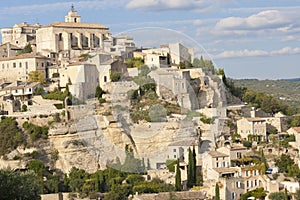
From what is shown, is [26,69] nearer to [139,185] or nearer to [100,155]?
[100,155]

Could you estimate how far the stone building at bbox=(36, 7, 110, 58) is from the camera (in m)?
36.2

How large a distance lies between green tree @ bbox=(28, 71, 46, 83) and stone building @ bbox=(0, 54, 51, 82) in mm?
501

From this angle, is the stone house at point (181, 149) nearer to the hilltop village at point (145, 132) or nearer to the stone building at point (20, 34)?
the hilltop village at point (145, 132)

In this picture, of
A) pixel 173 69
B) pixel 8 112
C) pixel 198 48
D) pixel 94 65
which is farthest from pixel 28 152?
pixel 198 48

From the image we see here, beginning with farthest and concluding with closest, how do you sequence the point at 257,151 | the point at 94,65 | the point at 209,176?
the point at 94,65 < the point at 257,151 < the point at 209,176

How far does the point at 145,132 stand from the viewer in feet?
81.9

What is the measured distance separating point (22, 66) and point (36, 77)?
1.72m

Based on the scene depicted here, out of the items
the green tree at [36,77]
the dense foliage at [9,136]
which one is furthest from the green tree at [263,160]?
the green tree at [36,77]

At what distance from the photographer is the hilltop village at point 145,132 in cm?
2392

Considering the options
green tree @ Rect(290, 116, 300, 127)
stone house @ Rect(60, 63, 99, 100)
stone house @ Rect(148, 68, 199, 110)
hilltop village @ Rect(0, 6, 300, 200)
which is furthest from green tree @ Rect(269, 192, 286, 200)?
stone house @ Rect(60, 63, 99, 100)

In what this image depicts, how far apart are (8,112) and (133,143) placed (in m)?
6.90

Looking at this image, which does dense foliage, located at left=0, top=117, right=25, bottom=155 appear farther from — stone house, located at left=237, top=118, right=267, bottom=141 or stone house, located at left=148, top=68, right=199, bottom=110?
stone house, located at left=237, top=118, right=267, bottom=141

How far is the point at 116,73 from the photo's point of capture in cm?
2705

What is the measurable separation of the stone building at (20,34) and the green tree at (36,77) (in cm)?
673
